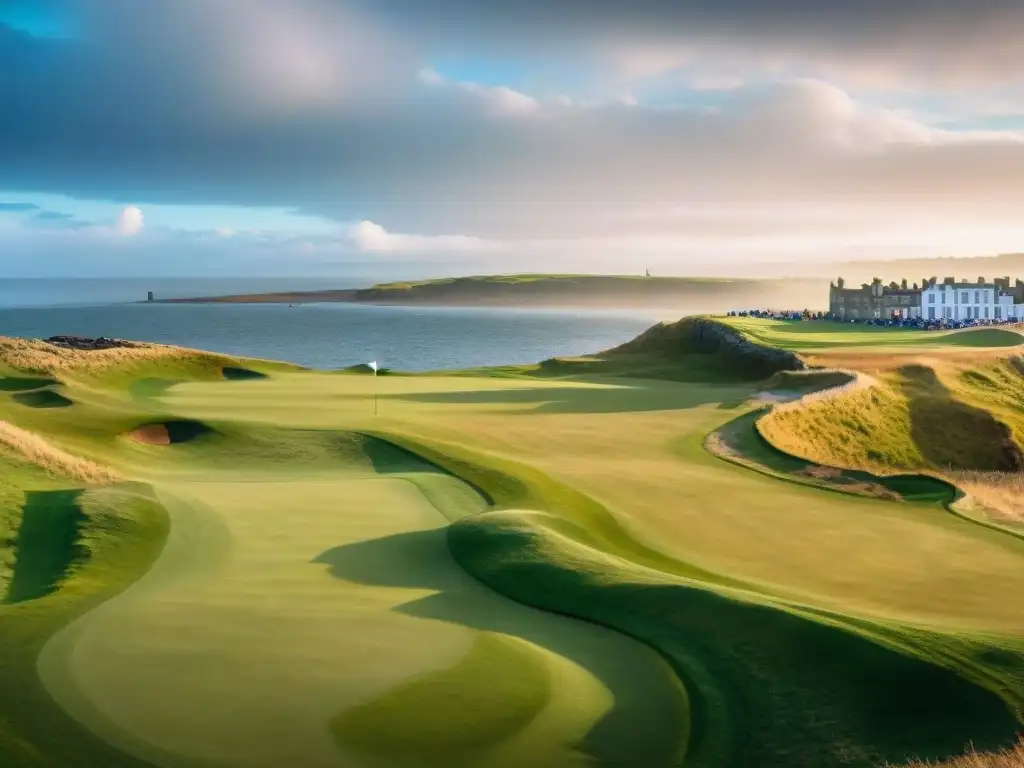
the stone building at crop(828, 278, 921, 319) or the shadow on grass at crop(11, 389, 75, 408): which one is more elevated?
the stone building at crop(828, 278, 921, 319)

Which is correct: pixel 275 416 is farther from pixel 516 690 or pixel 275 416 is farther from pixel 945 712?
pixel 945 712

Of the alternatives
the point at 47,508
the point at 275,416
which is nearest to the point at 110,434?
the point at 275,416

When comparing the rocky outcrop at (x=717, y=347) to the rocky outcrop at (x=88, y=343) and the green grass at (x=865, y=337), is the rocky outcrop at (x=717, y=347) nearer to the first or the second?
the green grass at (x=865, y=337)

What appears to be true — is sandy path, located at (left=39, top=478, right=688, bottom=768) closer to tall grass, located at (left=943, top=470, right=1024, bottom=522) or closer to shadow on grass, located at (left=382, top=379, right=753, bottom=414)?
tall grass, located at (left=943, top=470, right=1024, bottom=522)

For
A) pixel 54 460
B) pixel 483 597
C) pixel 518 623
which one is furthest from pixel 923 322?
pixel 518 623

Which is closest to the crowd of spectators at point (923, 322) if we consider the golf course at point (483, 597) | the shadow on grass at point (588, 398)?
the shadow on grass at point (588, 398)

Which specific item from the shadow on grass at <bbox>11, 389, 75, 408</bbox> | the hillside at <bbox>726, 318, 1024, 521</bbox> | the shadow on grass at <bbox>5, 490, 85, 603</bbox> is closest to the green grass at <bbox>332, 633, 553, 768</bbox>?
the shadow on grass at <bbox>5, 490, 85, 603</bbox>
